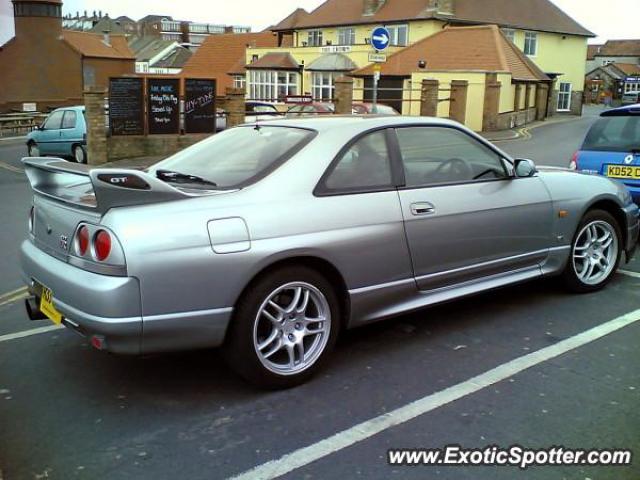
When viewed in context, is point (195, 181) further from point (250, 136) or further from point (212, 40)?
point (212, 40)

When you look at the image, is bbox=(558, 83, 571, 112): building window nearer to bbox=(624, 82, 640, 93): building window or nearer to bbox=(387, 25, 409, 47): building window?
bbox=(387, 25, 409, 47): building window

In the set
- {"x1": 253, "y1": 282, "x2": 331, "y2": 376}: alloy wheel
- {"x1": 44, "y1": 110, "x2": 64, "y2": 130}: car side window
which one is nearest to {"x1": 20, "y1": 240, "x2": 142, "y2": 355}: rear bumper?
{"x1": 253, "y1": 282, "x2": 331, "y2": 376}: alloy wheel

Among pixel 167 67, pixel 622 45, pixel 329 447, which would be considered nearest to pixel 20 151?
pixel 329 447

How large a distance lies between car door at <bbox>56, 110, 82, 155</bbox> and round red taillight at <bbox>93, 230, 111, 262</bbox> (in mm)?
17308

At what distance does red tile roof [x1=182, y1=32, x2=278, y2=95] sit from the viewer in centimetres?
6419

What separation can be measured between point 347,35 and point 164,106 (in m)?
35.9

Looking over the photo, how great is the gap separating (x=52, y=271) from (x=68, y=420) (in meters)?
0.82

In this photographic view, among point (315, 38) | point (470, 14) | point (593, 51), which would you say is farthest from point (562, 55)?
point (593, 51)

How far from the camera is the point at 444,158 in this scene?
4797mm

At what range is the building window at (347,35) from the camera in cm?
5175

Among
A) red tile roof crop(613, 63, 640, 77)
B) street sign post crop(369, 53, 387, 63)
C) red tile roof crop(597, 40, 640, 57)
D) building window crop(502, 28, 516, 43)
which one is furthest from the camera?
red tile roof crop(597, 40, 640, 57)

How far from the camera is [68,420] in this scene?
351cm

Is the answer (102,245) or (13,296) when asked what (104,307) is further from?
(13,296)

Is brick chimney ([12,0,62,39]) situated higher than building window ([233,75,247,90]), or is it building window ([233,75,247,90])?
brick chimney ([12,0,62,39])
